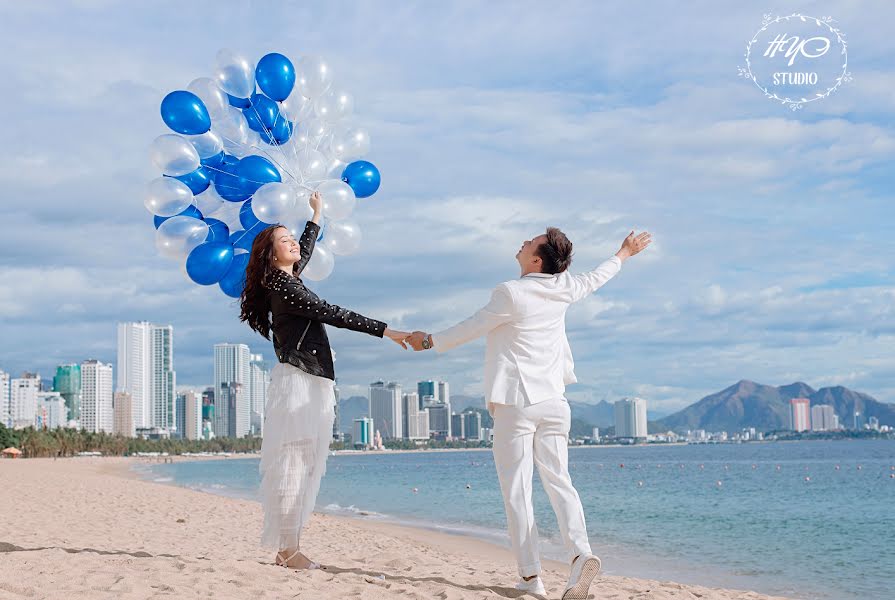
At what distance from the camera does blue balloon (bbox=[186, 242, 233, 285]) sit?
6.29 metres

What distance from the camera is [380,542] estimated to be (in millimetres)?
12133

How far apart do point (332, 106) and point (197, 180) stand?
1.42 m

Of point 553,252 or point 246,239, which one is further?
point 246,239

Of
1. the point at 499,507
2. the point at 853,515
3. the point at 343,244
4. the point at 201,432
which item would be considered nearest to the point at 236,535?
the point at 343,244

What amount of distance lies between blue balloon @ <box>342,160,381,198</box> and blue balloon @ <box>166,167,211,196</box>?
3.74ft

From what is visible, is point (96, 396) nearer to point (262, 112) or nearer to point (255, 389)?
point (255, 389)

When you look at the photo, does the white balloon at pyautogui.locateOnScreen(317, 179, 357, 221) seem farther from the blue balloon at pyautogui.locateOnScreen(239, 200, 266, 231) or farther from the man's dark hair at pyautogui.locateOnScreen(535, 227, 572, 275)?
the man's dark hair at pyautogui.locateOnScreen(535, 227, 572, 275)

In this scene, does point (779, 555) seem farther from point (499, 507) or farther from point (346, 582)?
point (346, 582)

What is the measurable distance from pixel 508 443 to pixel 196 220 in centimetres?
311

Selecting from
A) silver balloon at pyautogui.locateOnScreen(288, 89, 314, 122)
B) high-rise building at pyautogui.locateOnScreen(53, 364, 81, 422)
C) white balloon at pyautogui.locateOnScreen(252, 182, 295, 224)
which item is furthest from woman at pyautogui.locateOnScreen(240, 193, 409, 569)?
high-rise building at pyautogui.locateOnScreen(53, 364, 81, 422)

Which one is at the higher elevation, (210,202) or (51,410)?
(210,202)

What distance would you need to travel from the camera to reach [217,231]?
21.9 ft

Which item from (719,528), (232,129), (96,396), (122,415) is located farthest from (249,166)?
(122,415)

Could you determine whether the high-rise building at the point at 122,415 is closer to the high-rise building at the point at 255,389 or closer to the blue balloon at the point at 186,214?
the high-rise building at the point at 255,389
